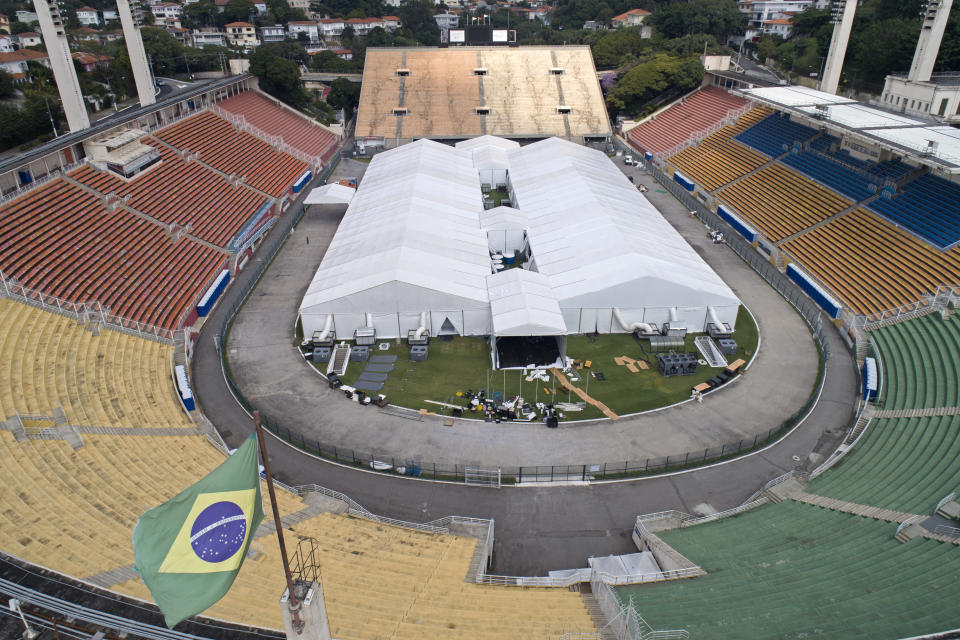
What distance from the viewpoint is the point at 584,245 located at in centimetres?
3766

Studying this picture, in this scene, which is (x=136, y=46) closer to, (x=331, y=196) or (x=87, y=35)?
(x=331, y=196)

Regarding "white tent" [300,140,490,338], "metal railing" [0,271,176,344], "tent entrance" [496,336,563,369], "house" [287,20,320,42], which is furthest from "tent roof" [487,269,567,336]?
"house" [287,20,320,42]

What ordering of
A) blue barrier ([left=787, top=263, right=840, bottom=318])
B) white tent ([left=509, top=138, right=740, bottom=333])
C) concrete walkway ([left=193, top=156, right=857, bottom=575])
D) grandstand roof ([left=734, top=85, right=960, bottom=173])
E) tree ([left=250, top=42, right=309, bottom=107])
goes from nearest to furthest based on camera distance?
concrete walkway ([left=193, top=156, right=857, bottom=575]) < white tent ([left=509, top=138, right=740, bottom=333]) < blue barrier ([left=787, top=263, right=840, bottom=318]) < grandstand roof ([left=734, top=85, right=960, bottom=173]) < tree ([left=250, top=42, right=309, bottom=107])

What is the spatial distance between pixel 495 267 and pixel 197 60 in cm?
8477

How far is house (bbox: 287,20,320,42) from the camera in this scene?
157625 millimetres

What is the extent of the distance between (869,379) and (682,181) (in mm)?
34872

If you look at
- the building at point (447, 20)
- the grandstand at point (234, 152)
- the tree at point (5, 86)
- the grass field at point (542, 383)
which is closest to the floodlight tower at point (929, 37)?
the grass field at point (542, 383)

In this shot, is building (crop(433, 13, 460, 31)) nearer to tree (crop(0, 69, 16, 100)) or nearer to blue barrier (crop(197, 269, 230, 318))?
tree (crop(0, 69, 16, 100))

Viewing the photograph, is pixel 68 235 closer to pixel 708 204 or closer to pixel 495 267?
pixel 495 267

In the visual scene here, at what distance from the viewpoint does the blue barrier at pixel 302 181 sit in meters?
57.0

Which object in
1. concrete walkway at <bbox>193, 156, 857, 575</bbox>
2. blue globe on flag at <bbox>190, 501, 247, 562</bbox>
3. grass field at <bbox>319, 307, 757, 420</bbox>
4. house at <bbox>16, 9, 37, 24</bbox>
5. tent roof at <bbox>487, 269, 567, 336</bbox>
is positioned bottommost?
grass field at <bbox>319, 307, 757, 420</bbox>

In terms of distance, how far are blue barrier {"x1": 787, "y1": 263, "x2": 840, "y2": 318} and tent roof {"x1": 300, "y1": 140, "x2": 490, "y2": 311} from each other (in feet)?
64.5

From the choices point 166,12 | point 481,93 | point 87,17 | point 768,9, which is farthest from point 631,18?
point 87,17

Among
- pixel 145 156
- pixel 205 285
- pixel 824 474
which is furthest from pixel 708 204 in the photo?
pixel 145 156
